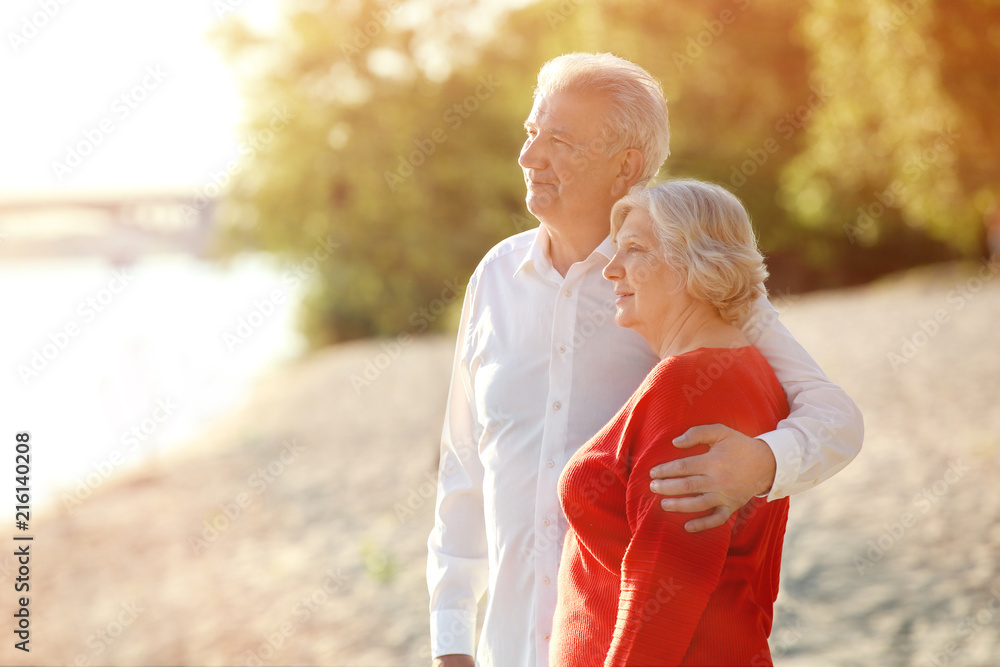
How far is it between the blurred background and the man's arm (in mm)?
2885

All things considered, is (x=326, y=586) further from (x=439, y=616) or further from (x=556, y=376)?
(x=556, y=376)

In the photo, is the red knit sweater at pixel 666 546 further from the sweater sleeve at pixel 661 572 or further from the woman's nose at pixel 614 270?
the woman's nose at pixel 614 270

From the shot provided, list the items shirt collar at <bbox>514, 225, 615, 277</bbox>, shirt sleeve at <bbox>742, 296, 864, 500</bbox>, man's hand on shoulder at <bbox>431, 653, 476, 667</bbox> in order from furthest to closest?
man's hand on shoulder at <bbox>431, 653, 476, 667</bbox>, shirt collar at <bbox>514, 225, 615, 277</bbox>, shirt sleeve at <bbox>742, 296, 864, 500</bbox>

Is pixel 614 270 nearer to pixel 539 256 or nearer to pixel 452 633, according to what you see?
pixel 539 256

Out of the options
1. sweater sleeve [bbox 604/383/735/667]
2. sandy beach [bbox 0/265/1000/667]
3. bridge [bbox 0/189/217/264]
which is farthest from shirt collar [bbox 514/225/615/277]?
bridge [bbox 0/189/217/264]

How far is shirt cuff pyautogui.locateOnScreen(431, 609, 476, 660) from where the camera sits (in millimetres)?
2109

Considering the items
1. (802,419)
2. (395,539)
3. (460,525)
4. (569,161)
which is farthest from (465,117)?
(802,419)

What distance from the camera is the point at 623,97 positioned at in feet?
6.06

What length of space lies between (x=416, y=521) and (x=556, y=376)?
5.58 meters

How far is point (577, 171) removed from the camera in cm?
185

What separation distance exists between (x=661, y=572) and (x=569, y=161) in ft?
2.73

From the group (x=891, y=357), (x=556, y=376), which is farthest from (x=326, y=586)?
(x=891, y=357)

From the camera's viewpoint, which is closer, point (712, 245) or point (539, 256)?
point (712, 245)

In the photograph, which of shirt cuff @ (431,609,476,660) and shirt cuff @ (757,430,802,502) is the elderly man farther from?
shirt cuff @ (757,430,802,502)
